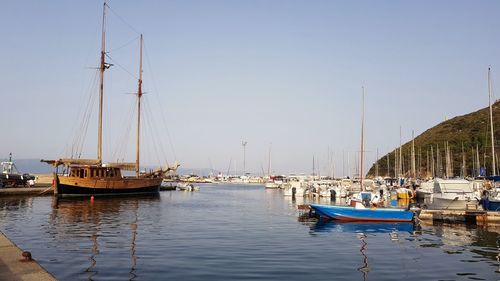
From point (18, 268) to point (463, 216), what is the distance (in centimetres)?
3152

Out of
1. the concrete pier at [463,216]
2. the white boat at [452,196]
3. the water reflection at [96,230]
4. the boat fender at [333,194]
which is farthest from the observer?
the boat fender at [333,194]

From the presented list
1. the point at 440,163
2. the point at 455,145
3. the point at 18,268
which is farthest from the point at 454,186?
the point at 455,145

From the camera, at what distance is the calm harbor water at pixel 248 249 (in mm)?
15367

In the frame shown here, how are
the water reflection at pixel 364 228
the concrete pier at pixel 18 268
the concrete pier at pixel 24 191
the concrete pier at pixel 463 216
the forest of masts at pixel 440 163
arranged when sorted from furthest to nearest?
the forest of masts at pixel 440 163
the concrete pier at pixel 24 191
the concrete pier at pixel 463 216
the water reflection at pixel 364 228
the concrete pier at pixel 18 268

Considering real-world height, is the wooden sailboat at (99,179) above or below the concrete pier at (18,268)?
above

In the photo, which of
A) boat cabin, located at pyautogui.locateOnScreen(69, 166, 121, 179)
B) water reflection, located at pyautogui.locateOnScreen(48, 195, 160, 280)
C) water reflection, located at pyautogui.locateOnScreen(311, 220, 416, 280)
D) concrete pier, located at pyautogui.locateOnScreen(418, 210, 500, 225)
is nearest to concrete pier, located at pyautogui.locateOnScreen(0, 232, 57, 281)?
water reflection, located at pyautogui.locateOnScreen(48, 195, 160, 280)

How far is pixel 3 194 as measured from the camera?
5181 centimetres

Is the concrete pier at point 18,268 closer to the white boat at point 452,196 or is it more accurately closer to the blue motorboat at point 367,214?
the blue motorboat at point 367,214

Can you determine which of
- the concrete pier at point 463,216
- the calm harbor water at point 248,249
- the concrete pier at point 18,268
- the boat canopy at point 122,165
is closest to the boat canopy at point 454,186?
the concrete pier at point 463,216

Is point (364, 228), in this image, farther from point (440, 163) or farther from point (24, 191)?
point (440, 163)

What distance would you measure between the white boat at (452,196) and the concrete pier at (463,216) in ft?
9.53

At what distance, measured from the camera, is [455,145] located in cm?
12106

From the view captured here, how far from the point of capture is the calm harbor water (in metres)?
15.4

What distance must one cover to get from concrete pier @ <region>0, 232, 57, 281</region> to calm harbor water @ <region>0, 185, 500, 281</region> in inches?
79.0
